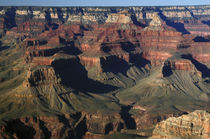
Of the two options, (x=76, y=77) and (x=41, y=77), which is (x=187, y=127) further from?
(x=76, y=77)

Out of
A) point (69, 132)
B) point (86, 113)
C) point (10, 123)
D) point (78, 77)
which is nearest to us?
point (10, 123)

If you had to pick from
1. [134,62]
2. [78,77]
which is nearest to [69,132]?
[78,77]

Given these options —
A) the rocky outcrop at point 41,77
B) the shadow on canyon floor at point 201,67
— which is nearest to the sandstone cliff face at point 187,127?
the rocky outcrop at point 41,77

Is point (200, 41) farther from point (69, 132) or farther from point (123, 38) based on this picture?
point (69, 132)

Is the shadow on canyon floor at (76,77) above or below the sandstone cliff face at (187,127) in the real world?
below

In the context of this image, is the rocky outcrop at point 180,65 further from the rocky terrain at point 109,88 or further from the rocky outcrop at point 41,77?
the rocky outcrop at point 41,77

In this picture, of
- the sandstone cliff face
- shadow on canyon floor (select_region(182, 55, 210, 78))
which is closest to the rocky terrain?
the sandstone cliff face

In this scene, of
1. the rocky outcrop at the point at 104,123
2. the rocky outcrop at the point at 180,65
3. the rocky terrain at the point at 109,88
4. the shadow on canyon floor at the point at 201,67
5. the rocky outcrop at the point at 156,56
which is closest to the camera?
the rocky terrain at the point at 109,88
